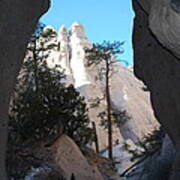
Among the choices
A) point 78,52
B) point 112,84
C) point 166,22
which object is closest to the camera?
point 166,22

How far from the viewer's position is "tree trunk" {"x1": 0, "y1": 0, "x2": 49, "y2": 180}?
16.9 ft

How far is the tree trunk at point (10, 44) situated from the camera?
16.9 ft

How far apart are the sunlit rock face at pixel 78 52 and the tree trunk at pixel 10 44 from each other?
84.0ft

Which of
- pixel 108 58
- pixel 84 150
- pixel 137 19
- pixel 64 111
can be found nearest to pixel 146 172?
pixel 137 19

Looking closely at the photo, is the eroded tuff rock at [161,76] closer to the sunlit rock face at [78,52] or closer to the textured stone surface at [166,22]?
the textured stone surface at [166,22]

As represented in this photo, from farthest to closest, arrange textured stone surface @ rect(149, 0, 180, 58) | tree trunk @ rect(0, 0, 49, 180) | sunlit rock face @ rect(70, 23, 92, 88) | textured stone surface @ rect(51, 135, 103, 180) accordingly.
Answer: sunlit rock face @ rect(70, 23, 92, 88), textured stone surface @ rect(51, 135, 103, 180), tree trunk @ rect(0, 0, 49, 180), textured stone surface @ rect(149, 0, 180, 58)

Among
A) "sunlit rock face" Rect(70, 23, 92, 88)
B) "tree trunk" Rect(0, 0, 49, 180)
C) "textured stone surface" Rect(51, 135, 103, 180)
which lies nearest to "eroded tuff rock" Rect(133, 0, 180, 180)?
"tree trunk" Rect(0, 0, 49, 180)

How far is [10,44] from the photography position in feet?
17.2

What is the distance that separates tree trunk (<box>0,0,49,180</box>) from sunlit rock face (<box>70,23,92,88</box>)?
84.0ft

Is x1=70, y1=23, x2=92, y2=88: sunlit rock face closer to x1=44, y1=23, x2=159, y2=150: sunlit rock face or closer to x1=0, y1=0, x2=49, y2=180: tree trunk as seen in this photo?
x1=44, y1=23, x2=159, y2=150: sunlit rock face

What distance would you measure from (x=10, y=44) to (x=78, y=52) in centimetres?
2950

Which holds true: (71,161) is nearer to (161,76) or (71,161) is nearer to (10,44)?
(161,76)

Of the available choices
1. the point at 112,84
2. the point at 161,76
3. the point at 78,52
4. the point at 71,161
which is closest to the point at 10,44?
the point at 161,76

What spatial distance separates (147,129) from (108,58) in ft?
44.1
